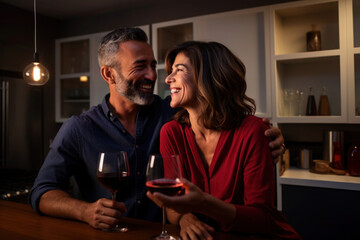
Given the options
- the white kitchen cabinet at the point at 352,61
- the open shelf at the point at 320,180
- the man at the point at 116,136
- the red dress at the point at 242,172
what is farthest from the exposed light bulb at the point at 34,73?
the white kitchen cabinet at the point at 352,61

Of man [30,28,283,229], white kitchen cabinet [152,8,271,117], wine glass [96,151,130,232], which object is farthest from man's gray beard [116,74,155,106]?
white kitchen cabinet [152,8,271,117]

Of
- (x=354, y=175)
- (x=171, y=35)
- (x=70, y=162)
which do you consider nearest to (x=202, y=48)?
(x=70, y=162)

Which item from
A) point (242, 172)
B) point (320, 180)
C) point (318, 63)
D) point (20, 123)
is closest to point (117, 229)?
point (242, 172)

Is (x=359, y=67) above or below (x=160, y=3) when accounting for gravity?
below

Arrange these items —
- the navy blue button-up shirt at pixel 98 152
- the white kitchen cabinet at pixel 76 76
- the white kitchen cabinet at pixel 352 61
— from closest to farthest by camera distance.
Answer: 1. the navy blue button-up shirt at pixel 98 152
2. the white kitchen cabinet at pixel 352 61
3. the white kitchen cabinet at pixel 76 76

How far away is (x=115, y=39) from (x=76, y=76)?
2306mm

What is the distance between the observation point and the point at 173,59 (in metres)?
1.51

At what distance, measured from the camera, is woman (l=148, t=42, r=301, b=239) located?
3.62 ft

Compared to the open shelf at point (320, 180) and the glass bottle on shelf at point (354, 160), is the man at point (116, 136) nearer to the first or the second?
the open shelf at point (320, 180)

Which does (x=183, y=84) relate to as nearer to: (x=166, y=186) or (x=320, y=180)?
(x=166, y=186)

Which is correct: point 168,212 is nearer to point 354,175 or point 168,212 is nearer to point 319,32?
point 354,175

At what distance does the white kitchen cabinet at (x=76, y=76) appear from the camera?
370 centimetres

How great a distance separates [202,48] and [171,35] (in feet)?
6.49

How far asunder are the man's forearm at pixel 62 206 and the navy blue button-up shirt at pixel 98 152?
0.14 m
